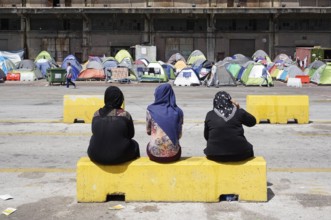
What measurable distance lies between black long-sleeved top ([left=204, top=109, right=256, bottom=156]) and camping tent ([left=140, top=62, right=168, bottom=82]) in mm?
27684

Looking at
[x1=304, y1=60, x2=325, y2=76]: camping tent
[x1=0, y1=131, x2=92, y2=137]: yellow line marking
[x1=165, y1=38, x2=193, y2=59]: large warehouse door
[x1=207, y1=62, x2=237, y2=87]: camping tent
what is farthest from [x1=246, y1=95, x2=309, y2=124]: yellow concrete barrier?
[x1=165, y1=38, x2=193, y2=59]: large warehouse door

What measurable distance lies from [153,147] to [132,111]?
1061 cm

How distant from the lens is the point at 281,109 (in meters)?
14.5

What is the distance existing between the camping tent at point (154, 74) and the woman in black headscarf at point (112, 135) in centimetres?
2761

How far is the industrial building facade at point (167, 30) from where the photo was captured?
51.1 m

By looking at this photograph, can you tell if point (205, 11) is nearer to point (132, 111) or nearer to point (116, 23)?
point (116, 23)

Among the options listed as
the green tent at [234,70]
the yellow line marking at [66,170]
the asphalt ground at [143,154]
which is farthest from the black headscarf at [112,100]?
the green tent at [234,70]

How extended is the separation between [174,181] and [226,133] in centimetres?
103

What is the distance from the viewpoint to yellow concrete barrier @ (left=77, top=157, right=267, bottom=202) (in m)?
6.94

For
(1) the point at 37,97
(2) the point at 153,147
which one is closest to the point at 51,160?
(2) the point at 153,147

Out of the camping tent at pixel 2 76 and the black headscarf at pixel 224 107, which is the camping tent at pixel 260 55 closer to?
the camping tent at pixel 2 76

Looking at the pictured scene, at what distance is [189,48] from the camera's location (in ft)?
169

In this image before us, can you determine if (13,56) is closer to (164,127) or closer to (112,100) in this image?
(112,100)

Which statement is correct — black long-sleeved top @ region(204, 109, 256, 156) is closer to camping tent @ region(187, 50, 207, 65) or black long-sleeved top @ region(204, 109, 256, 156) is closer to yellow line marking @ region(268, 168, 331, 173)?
yellow line marking @ region(268, 168, 331, 173)
